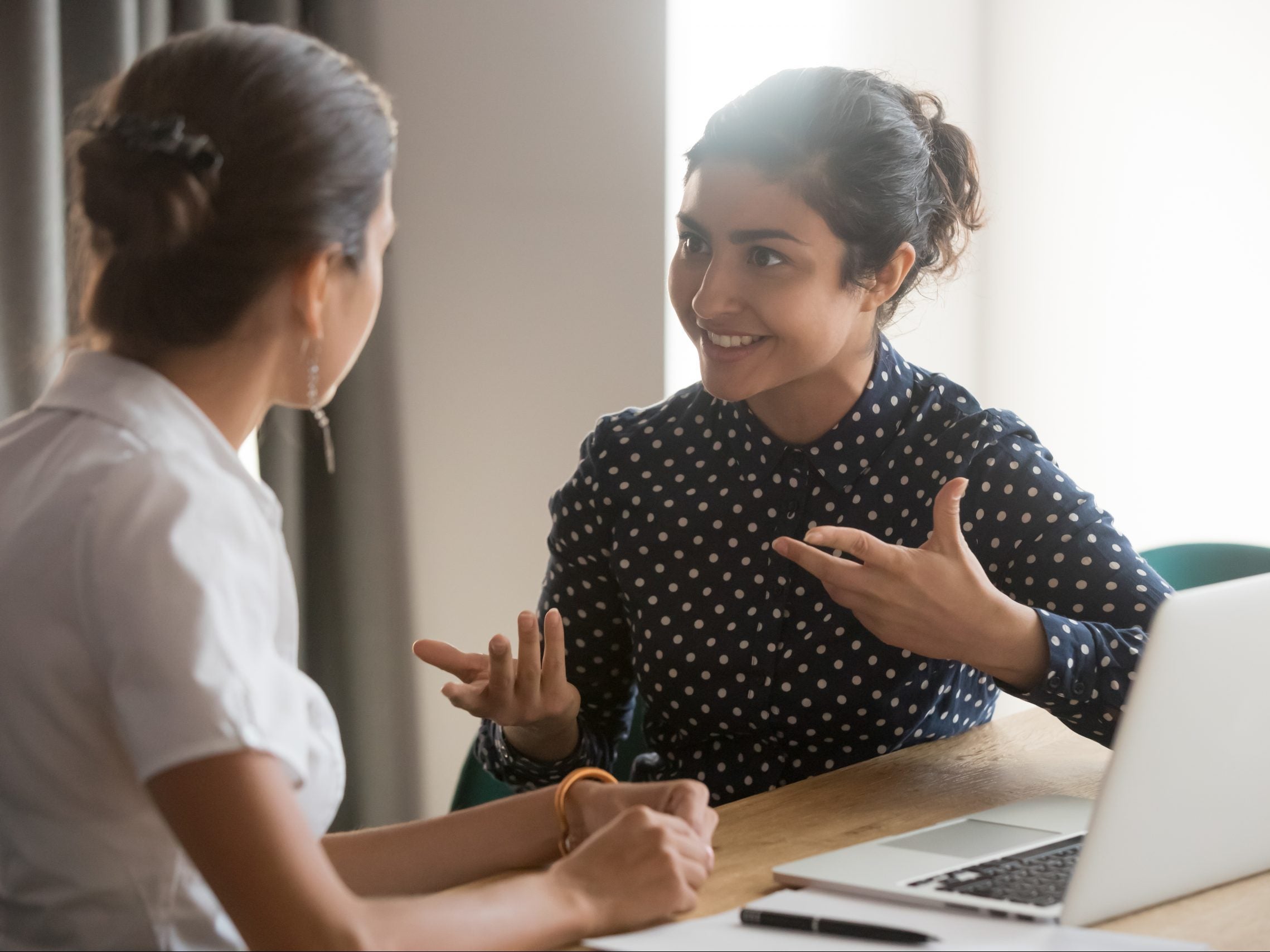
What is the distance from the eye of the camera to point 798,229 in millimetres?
1548

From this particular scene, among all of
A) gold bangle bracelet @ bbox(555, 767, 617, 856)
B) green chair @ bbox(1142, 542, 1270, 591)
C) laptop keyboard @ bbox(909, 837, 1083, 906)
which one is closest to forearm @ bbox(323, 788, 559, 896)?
gold bangle bracelet @ bbox(555, 767, 617, 856)

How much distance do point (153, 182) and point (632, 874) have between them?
0.59 metres

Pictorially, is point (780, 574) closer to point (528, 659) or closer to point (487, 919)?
point (528, 659)

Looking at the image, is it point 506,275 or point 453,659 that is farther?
point 506,275

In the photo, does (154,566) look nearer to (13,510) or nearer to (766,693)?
(13,510)

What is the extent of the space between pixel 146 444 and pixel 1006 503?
982 mm

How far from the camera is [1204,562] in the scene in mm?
1844

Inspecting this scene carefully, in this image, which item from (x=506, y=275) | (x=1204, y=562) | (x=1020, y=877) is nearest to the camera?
(x=1020, y=877)

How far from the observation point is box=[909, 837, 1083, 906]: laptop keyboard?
0.97 metres

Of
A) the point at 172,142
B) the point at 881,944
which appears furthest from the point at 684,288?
the point at 881,944

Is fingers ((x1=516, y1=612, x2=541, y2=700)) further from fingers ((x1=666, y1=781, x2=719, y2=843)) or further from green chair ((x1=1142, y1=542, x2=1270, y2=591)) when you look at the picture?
green chair ((x1=1142, y1=542, x2=1270, y2=591))

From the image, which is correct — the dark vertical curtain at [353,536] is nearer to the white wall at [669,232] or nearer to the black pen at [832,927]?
the white wall at [669,232]

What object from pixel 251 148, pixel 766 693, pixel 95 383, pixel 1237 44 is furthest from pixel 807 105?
pixel 1237 44

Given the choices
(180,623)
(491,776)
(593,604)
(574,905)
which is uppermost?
(180,623)
